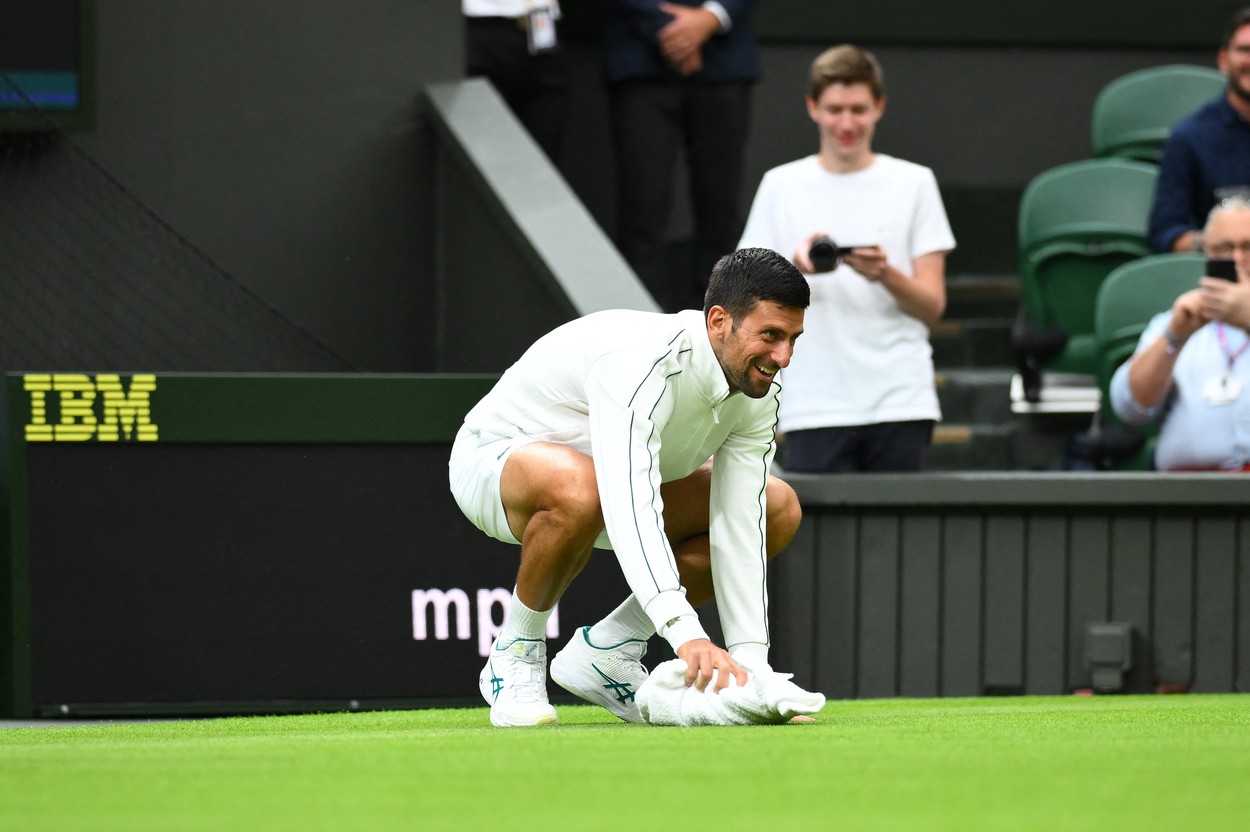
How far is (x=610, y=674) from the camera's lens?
4.91 metres

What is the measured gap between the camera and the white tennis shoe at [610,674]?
4.90 metres

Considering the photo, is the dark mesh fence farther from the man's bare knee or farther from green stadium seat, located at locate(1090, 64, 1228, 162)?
green stadium seat, located at locate(1090, 64, 1228, 162)

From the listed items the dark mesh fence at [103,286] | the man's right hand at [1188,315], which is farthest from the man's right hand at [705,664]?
the dark mesh fence at [103,286]

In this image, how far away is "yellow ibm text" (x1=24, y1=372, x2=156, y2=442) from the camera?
5.89m

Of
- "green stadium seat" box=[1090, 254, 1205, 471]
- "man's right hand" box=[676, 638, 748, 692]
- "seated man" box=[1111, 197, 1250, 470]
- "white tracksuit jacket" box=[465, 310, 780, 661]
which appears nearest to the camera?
"man's right hand" box=[676, 638, 748, 692]

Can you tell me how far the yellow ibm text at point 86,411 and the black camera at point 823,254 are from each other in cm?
208

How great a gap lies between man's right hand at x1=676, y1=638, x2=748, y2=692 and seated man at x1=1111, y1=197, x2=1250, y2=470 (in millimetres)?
2790

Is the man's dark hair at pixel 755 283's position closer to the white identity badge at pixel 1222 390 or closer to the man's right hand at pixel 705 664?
the man's right hand at pixel 705 664

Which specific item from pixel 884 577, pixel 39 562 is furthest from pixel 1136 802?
pixel 39 562

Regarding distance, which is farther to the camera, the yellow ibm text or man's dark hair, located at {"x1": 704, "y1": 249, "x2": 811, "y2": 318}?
the yellow ibm text

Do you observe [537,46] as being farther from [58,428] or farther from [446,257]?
[58,428]

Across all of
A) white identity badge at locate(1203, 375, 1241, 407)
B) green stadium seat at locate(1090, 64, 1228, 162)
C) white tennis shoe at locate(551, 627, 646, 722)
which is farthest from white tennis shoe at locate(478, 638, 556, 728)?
green stadium seat at locate(1090, 64, 1228, 162)

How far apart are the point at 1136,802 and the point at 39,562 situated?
12.8ft

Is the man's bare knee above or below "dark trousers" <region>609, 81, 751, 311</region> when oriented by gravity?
below
